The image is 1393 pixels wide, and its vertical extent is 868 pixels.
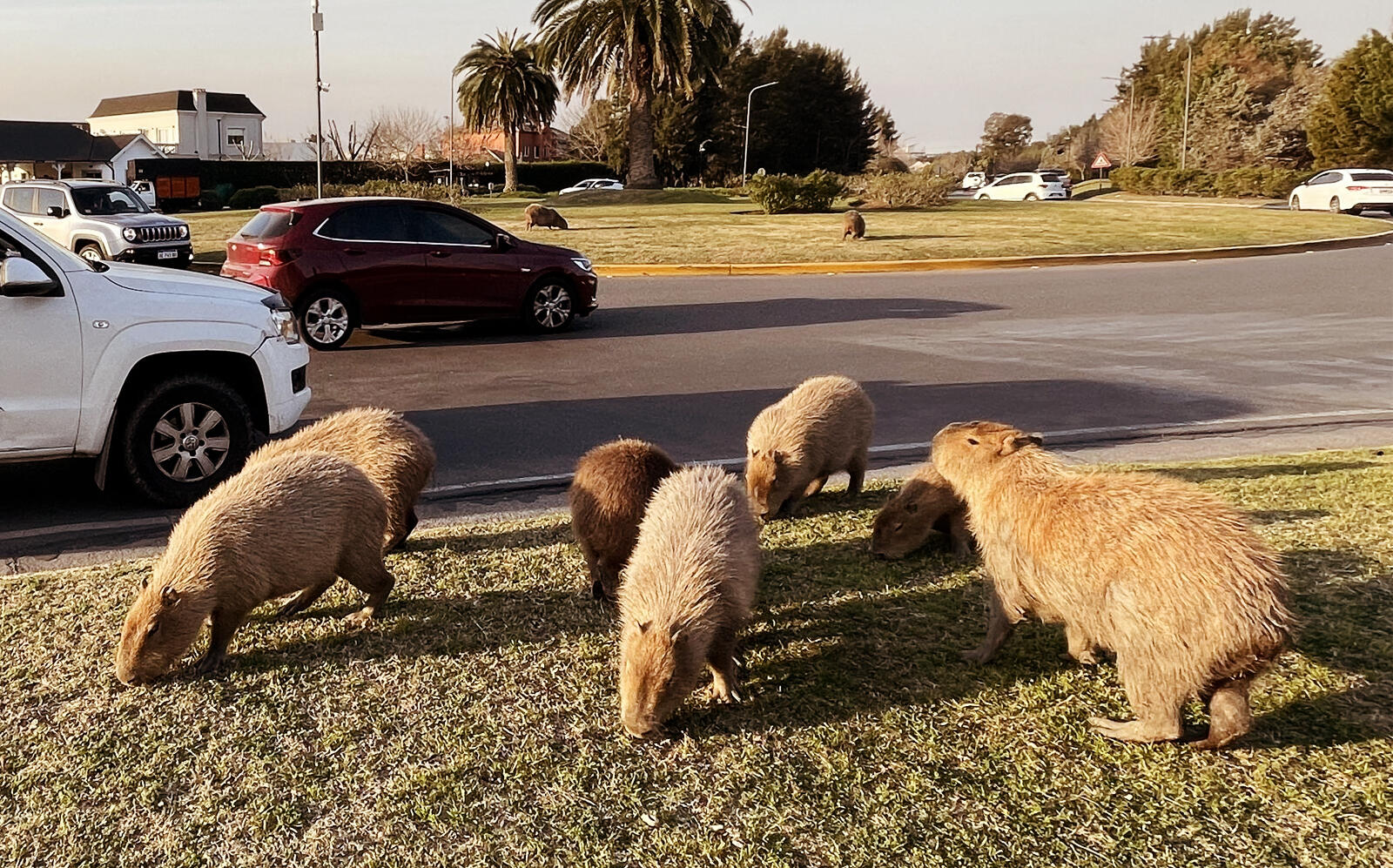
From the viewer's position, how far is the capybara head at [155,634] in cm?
400

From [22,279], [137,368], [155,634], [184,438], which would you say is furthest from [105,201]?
[155,634]

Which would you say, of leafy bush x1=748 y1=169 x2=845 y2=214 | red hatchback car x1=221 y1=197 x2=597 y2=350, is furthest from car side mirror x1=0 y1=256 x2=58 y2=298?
leafy bush x1=748 y1=169 x2=845 y2=214

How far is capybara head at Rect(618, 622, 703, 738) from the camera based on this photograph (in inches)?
139

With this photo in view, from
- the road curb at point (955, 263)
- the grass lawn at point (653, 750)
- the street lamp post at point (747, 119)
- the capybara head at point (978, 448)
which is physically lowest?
the grass lawn at point (653, 750)

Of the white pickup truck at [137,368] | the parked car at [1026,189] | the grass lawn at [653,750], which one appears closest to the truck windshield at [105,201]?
the white pickup truck at [137,368]

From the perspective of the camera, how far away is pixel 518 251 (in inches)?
553

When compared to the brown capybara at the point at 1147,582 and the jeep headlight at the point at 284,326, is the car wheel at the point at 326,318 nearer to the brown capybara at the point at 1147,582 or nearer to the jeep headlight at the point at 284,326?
the jeep headlight at the point at 284,326

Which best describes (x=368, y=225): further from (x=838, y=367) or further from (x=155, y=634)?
(x=155, y=634)

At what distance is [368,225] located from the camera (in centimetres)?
1321

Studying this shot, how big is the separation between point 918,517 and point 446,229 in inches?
386

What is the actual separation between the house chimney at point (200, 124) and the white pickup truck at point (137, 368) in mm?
106848

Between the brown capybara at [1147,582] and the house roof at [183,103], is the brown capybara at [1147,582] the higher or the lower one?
the lower one

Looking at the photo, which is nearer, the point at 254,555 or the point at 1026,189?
the point at 254,555

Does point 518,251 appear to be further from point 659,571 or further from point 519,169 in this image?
point 519,169
